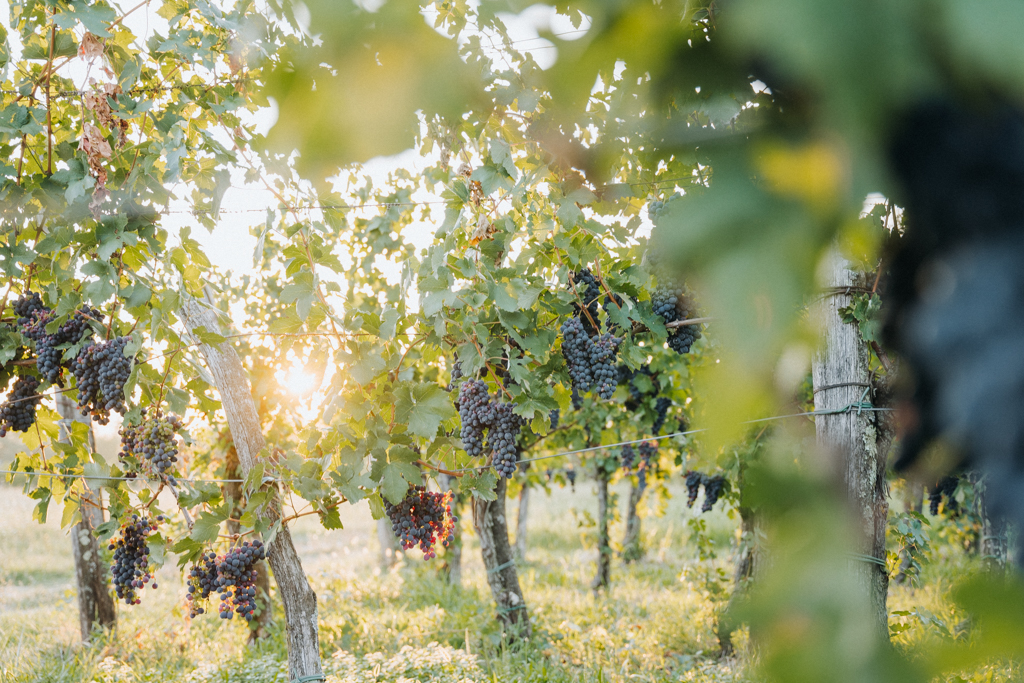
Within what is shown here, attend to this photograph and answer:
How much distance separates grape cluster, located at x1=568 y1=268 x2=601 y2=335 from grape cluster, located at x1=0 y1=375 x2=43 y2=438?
7.57 ft

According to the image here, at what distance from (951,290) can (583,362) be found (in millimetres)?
1992

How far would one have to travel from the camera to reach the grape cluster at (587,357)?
228 centimetres

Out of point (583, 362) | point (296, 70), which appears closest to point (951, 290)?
point (296, 70)

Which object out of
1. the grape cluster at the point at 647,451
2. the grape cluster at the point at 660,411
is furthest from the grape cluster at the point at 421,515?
the grape cluster at the point at 647,451

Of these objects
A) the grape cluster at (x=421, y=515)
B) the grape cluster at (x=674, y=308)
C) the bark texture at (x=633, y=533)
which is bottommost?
the bark texture at (x=633, y=533)

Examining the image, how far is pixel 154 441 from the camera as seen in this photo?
254 cm

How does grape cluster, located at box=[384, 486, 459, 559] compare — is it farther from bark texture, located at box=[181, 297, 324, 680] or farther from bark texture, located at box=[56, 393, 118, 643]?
bark texture, located at box=[56, 393, 118, 643]

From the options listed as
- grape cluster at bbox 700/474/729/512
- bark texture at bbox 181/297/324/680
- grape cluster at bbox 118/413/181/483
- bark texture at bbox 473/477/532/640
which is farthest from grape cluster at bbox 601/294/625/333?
grape cluster at bbox 700/474/729/512

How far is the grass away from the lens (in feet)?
14.8

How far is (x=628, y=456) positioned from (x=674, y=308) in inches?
165

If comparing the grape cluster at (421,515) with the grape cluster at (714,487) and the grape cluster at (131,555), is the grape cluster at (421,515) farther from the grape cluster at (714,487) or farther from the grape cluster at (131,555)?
the grape cluster at (714,487)

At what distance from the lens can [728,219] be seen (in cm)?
28

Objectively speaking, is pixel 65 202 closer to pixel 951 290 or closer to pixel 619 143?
pixel 619 143

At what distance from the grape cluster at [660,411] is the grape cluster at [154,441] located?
154 inches
